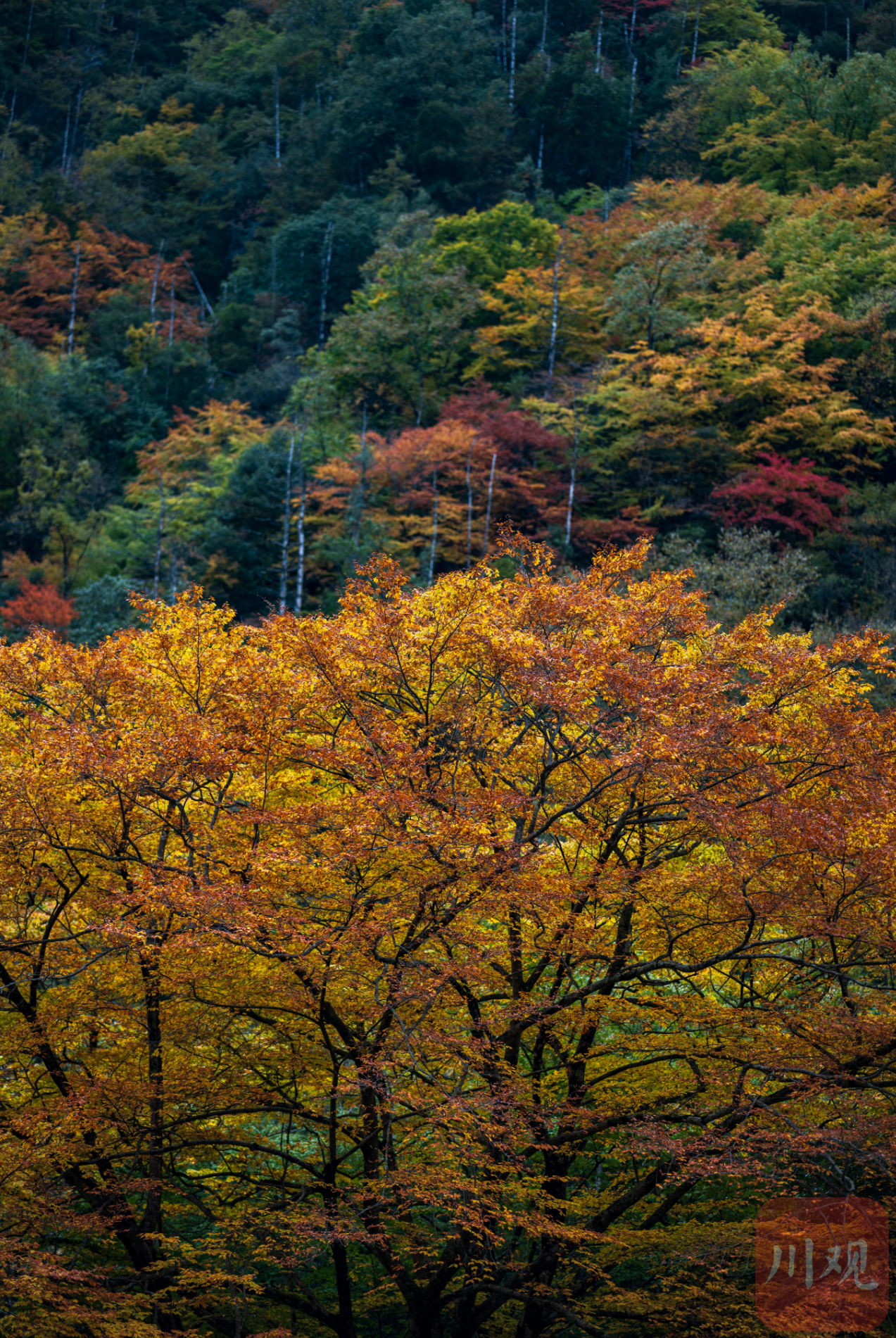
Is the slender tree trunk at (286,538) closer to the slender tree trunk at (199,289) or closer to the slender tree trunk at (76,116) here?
the slender tree trunk at (199,289)

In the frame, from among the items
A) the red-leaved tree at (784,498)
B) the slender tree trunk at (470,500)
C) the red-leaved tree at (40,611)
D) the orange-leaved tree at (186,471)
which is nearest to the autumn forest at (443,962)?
the red-leaved tree at (784,498)

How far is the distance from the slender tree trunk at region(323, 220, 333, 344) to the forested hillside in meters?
0.30

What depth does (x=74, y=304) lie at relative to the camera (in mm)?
48969

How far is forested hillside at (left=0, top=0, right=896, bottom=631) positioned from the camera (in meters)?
28.3

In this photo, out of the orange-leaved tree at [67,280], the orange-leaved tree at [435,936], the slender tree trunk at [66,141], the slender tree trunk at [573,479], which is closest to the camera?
the orange-leaved tree at [435,936]

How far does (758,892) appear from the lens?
859 centimetres

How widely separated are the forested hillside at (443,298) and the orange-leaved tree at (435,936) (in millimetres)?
13255

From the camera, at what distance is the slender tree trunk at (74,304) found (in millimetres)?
47531

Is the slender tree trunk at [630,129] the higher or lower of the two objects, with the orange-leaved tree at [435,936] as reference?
higher

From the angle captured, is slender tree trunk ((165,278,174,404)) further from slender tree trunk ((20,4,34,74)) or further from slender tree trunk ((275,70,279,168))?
slender tree trunk ((20,4,34,74))

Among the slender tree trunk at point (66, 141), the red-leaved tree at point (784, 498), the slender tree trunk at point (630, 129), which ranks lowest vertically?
the red-leaved tree at point (784, 498)

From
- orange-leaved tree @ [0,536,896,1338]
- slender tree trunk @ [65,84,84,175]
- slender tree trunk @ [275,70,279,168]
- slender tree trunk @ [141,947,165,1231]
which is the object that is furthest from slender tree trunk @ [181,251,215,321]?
slender tree trunk @ [141,947,165,1231]

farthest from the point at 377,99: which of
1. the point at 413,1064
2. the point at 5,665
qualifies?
the point at 413,1064

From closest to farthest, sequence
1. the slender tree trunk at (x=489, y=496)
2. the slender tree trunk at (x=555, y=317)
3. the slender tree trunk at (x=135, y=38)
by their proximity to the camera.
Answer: the slender tree trunk at (x=489, y=496) → the slender tree trunk at (x=555, y=317) → the slender tree trunk at (x=135, y=38)
